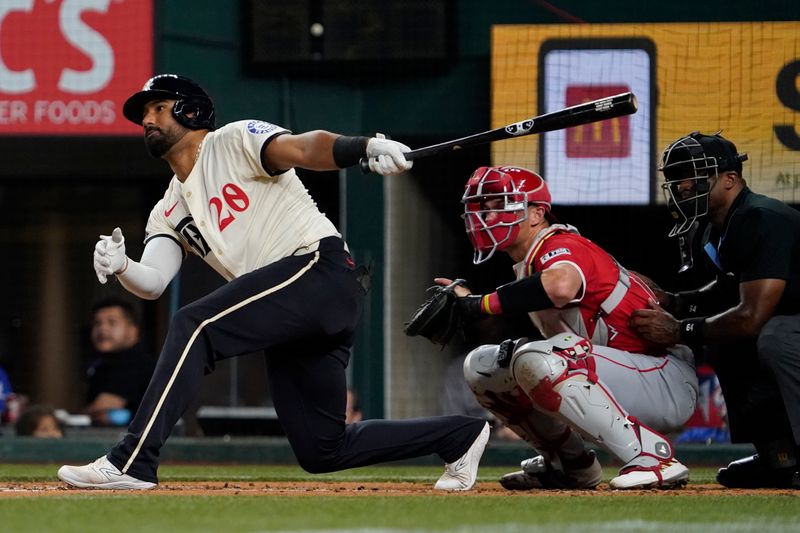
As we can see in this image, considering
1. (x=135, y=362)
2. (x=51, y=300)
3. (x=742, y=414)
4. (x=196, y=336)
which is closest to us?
(x=196, y=336)

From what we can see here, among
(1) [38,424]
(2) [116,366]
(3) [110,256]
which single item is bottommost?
(1) [38,424]

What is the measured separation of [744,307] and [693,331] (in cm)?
21

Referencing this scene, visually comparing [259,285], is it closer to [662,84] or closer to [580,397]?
[580,397]

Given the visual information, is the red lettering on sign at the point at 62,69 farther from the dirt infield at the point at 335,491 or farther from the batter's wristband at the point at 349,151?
the batter's wristband at the point at 349,151

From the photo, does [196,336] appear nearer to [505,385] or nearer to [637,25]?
[505,385]

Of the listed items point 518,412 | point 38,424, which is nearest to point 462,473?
point 518,412

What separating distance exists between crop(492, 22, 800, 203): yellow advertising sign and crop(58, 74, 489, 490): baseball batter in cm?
416

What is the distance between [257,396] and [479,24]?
3083mm

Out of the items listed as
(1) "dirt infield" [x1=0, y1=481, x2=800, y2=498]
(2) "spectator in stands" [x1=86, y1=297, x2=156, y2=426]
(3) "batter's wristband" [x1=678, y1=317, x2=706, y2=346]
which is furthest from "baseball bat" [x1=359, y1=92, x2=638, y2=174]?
(2) "spectator in stands" [x1=86, y1=297, x2=156, y2=426]

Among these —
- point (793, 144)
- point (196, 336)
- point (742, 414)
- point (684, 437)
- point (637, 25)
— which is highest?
point (637, 25)

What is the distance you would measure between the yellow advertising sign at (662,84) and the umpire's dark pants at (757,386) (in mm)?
3593

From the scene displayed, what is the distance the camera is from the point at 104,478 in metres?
4.95

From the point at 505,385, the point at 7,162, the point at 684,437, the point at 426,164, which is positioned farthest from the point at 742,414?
the point at 7,162

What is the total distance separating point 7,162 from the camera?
11.0 meters
